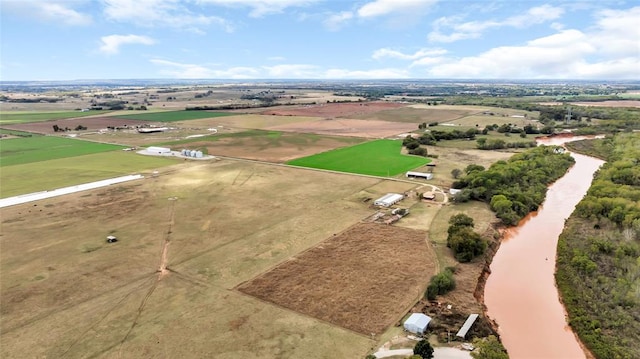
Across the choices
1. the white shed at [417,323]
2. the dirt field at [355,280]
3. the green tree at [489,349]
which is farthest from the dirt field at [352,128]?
the green tree at [489,349]

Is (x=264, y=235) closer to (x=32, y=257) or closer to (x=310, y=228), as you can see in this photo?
(x=310, y=228)

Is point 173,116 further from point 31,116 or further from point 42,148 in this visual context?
point 42,148

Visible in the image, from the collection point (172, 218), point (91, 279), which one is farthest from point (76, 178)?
point (91, 279)

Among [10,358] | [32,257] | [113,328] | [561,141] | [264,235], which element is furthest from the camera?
[561,141]

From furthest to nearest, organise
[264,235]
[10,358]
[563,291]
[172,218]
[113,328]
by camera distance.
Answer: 1. [172,218]
2. [264,235]
3. [563,291]
4. [113,328]
5. [10,358]

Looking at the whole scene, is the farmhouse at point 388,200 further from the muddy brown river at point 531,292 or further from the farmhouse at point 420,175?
the muddy brown river at point 531,292

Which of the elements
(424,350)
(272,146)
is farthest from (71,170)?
(424,350)
